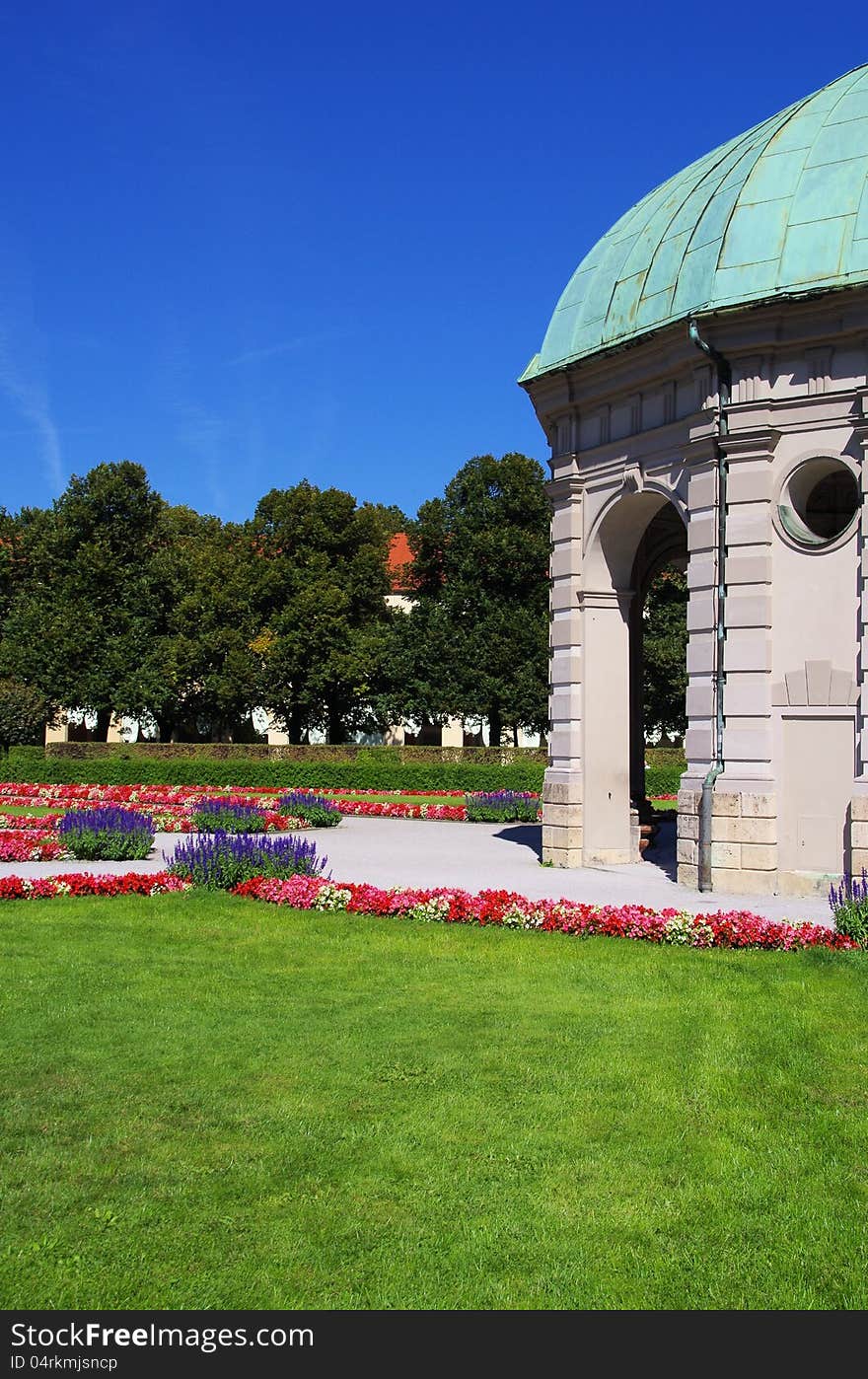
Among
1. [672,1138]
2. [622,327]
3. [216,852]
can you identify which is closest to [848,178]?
[622,327]

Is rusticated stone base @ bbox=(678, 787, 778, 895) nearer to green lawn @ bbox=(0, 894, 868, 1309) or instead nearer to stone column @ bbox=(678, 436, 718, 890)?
stone column @ bbox=(678, 436, 718, 890)

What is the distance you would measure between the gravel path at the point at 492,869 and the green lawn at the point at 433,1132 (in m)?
3.59

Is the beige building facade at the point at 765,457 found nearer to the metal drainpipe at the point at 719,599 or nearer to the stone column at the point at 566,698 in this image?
the metal drainpipe at the point at 719,599

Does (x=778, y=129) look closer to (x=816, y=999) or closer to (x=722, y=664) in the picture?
(x=722, y=664)

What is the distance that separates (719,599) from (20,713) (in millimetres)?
39157

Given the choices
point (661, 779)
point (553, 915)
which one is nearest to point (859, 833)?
point (553, 915)

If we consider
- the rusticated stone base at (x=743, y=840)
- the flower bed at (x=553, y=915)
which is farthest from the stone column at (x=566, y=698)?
the flower bed at (x=553, y=915)

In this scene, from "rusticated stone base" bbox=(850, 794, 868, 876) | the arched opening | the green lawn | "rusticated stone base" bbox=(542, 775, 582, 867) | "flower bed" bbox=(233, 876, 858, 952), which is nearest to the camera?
the green lawn

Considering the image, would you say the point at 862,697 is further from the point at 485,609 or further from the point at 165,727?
the point at 165,727

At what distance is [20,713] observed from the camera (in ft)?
156

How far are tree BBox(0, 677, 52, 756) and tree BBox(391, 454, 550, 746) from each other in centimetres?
1536

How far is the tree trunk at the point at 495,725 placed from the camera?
46344 mm

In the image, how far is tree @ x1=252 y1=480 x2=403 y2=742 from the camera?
4906cm

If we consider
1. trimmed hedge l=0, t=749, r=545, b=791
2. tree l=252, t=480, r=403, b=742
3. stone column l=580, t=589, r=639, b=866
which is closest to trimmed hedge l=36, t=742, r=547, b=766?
trimmed hedge l=0, t=749, r=545, b=791
